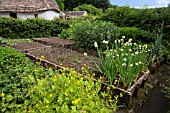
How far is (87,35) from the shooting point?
6.63 m

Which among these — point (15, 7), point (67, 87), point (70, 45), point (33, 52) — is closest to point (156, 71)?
point (70, 45)

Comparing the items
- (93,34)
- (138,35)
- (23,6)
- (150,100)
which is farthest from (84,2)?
(150,100)

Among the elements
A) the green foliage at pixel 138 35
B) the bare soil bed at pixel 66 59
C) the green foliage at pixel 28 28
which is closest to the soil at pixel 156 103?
the bare soil bed at pixel 66 59

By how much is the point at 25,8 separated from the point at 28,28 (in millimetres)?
7187

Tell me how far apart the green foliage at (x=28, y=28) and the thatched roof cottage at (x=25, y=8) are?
6541 mm

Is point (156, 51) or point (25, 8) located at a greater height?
point (25, 8)

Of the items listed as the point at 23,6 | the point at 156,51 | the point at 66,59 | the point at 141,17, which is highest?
the point at 23,6

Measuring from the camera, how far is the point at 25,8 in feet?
56.0

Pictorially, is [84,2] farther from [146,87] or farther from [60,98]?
[60,98]

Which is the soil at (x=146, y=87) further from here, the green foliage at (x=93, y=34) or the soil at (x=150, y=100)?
the green foliage at (x=93, y=34)

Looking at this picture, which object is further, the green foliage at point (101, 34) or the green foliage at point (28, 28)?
the green foliage at point (28, 28)

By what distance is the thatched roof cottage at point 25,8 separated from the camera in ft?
53.7

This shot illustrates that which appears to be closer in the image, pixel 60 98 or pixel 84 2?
pixel 60 98

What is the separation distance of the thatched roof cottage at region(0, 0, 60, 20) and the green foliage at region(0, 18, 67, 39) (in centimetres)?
654
